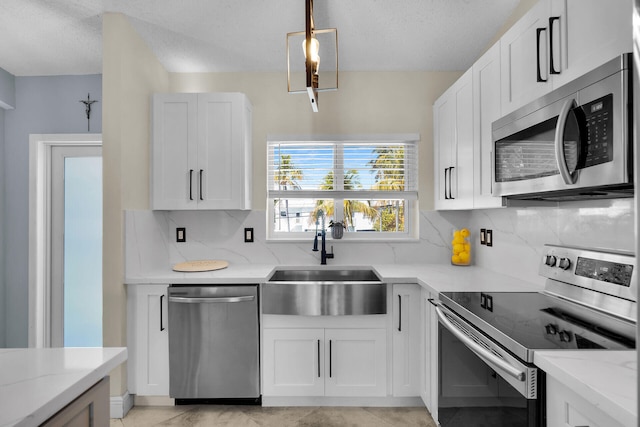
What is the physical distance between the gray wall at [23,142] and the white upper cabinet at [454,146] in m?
2.83

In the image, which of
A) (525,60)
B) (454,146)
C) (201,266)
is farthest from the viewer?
(201,266)

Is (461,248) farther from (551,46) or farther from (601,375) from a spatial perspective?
(601,375)

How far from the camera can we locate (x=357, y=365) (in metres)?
2.36

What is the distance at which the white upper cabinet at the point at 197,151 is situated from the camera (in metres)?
2.70

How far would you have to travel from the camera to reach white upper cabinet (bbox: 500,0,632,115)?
3.80ft

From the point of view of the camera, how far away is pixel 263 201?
3.05m

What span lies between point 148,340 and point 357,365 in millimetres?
1386

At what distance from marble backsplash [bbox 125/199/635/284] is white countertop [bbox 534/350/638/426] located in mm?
1142

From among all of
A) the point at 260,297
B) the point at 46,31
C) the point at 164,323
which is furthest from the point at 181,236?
the point at 46,31

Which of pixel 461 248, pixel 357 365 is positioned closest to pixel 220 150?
pixel 357 365

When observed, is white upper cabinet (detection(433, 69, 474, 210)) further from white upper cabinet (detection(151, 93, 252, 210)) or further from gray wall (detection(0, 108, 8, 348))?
gray wall (detection(0, 108, 8, 348))

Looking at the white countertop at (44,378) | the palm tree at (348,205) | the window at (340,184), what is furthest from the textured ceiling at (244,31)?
the white countertop at (44,378)

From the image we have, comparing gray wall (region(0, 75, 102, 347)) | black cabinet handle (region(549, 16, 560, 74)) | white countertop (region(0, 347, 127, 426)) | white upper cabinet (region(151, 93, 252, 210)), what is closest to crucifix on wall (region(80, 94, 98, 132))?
gray wall (region(0, 75, 102, 347))

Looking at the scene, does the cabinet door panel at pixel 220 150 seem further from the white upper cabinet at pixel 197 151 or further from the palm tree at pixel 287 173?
the palm tree at pixel 287 173
